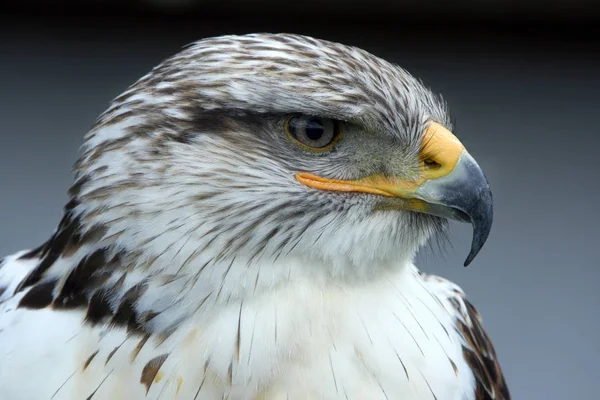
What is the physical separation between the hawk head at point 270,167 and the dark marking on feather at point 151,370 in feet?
0.49

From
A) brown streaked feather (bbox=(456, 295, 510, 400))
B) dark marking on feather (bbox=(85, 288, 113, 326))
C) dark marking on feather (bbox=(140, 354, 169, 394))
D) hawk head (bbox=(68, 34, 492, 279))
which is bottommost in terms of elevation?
brown streaked feather (bbox=(456, 295, 510, 400))

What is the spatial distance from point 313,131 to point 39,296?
1.95 ft

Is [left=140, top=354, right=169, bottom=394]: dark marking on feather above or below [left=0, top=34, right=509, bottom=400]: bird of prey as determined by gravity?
below

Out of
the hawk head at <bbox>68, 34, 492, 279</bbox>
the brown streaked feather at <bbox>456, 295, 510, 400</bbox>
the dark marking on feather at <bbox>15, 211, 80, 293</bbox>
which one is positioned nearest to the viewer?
the hawk head at <bbox>68, 34, 492, 279</bbox>

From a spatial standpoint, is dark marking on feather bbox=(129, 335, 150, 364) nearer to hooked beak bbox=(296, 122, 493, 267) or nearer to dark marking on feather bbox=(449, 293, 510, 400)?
hooked beak bbox=(296, 122, 493, 267)

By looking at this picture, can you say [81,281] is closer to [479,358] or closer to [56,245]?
[56,245]

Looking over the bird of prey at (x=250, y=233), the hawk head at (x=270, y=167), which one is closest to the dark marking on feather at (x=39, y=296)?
the bird of prey at (x=250, y=233)

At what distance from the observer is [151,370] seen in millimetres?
1277

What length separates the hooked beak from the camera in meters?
1.31

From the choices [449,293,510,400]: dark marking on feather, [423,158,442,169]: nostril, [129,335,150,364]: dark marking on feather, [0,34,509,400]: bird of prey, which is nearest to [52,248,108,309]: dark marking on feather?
[0,34,509,400]: bird of prey

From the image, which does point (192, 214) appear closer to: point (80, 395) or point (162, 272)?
point (162, 272)

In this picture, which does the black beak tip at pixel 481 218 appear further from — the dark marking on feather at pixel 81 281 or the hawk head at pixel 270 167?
the dark marking on feather at pixel 81 281

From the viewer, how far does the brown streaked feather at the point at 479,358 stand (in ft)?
5.18


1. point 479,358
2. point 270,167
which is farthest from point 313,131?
point 479,358
